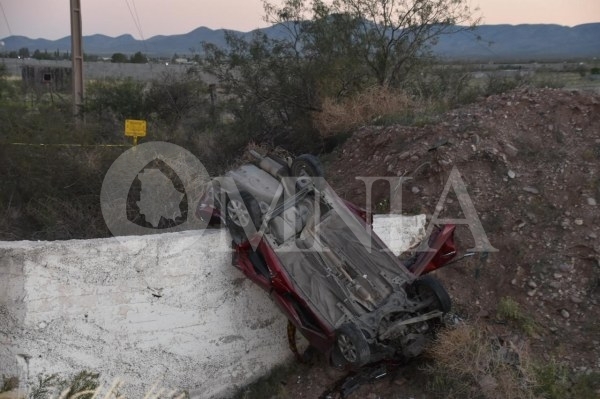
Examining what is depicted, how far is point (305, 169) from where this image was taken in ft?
20.5

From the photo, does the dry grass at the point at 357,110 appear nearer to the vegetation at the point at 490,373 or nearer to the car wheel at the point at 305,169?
the car wheel at the point at 305,169

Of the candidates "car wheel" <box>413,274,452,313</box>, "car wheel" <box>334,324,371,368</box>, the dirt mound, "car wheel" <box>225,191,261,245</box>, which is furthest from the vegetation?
"car wheel" <box>225,191,261,245</box>

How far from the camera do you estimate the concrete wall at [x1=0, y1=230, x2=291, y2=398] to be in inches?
181

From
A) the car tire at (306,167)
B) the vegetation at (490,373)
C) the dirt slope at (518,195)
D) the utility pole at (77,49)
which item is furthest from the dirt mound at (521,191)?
the utility pole at (77,49)

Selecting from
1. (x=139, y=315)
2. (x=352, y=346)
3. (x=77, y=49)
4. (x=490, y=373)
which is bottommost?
(x=490, y=373)

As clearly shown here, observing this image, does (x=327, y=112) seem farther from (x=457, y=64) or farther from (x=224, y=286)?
(x=457, y=64)

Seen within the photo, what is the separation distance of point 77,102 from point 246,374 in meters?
10.2

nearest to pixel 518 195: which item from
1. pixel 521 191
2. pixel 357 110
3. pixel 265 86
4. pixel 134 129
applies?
pixel 521 191

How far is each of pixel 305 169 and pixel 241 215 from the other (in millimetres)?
1113

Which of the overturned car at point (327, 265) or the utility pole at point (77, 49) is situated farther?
the utility pole at point (77, 49)

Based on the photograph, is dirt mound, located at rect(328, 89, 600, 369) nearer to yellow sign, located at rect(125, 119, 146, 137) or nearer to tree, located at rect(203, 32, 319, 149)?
tree, located at rect(203, 32, 319, 149)

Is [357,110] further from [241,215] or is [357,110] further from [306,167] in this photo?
[241,215]

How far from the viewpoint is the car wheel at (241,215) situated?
5.36 m

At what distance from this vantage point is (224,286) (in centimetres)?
553
